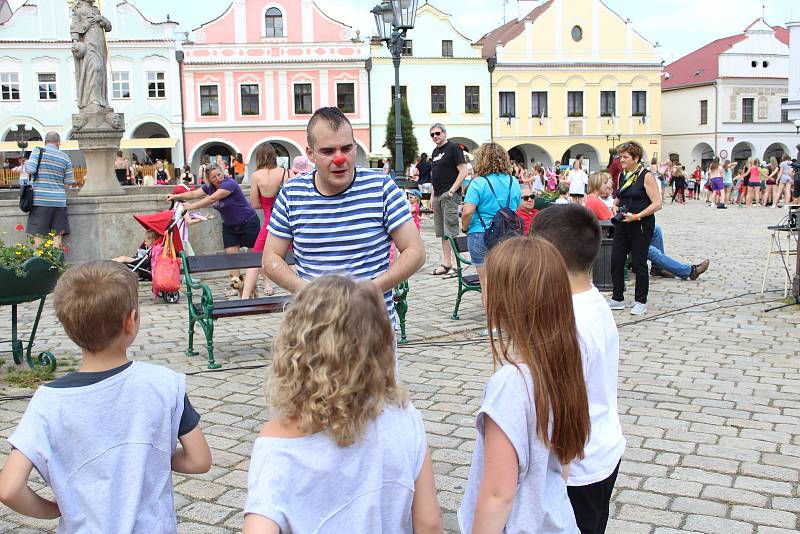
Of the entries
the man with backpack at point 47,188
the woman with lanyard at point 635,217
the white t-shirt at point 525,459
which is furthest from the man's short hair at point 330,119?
the man with backpack at point 47,188

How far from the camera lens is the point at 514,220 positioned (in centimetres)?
842

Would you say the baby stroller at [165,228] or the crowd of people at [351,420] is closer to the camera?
the crowd of people at [351,420]

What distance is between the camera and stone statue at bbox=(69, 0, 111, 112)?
12.6 metres

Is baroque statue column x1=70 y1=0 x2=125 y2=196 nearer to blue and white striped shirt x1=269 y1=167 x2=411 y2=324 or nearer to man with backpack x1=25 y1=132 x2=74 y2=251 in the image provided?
man with backpack x1=25 y1=132 x2=74 y2=251

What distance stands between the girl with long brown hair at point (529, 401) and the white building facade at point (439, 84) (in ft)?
147

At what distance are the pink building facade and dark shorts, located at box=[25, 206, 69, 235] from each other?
33.5 metres

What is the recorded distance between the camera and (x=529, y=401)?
7.59 ft

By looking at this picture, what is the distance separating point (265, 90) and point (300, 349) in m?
45.0

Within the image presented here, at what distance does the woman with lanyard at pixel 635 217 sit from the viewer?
8781mm

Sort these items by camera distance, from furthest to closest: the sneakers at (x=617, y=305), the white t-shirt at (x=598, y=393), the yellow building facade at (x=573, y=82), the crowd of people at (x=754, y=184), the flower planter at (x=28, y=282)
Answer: the yellow building facade at (x=573, y=82) < the crowd of people at (x=754, y=184) < the sneakers at (x=617, y=305) < the flower planter at (x=28, y=282) < the white t-shirt at (x=598, y=393)

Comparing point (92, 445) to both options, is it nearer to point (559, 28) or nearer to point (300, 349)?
point (300, 349)

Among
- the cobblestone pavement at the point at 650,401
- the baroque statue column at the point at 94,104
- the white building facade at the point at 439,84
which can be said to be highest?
the white building facade at the point at 439,84

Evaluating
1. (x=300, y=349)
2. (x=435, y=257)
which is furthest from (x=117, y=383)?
(x=435, y=257)

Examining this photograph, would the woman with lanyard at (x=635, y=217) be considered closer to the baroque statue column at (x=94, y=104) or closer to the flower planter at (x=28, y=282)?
the flower planter at (x=28, y=282)
